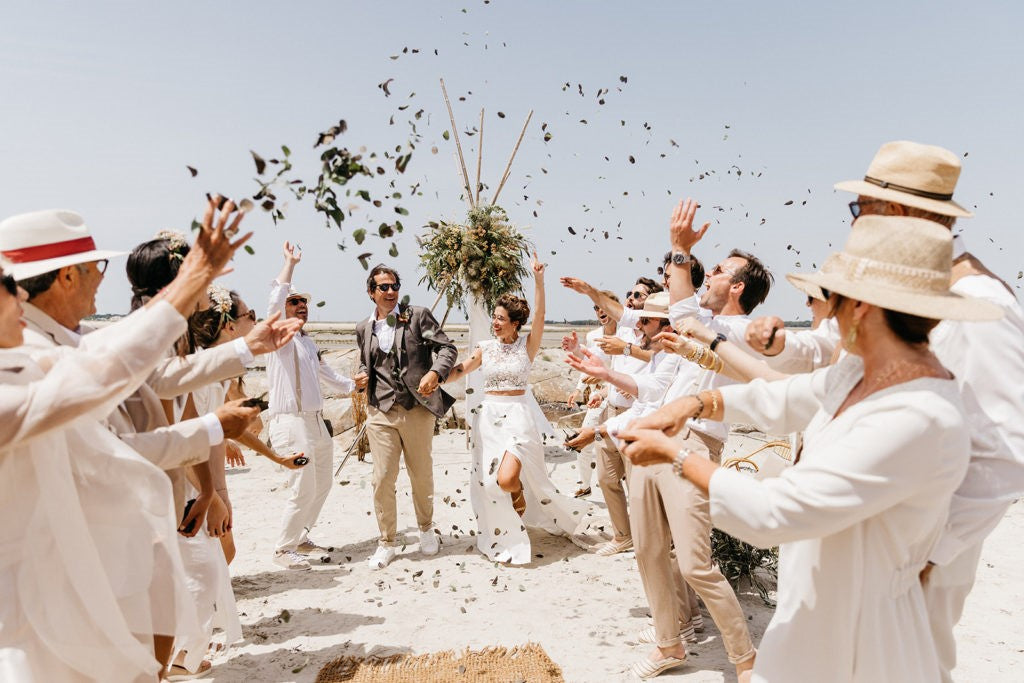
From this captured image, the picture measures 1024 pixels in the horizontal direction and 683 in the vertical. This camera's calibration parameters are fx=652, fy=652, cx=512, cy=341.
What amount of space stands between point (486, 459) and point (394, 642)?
222cm

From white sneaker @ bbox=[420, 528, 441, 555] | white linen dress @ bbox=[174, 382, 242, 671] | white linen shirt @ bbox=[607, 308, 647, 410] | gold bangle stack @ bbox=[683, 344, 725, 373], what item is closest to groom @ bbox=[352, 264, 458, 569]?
white sneaker @ bbox=[420, 528, 441, 555]

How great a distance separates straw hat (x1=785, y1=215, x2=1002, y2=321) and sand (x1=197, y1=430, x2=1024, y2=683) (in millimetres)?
3400

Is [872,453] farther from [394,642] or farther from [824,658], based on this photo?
[394,642]

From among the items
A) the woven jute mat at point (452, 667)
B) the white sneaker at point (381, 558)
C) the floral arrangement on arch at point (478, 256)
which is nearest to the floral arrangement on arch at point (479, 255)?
the floral arrangement on arch at point (478, 256)

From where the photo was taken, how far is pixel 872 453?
1.93 m

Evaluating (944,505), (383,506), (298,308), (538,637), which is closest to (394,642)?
(538,637)

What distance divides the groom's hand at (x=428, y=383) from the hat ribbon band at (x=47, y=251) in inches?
160

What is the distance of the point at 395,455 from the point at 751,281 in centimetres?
415

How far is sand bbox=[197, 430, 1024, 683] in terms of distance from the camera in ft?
15.6

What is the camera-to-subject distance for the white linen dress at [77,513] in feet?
6.92

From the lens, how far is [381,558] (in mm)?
6680

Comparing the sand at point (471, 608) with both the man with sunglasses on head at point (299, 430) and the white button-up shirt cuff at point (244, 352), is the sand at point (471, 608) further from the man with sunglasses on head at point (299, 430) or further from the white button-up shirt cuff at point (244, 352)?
the white button-up shirt cuff at point (244, 352)

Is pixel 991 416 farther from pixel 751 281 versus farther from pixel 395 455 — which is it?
pixel 395 455

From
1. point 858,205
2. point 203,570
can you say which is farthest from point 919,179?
point 203,570
